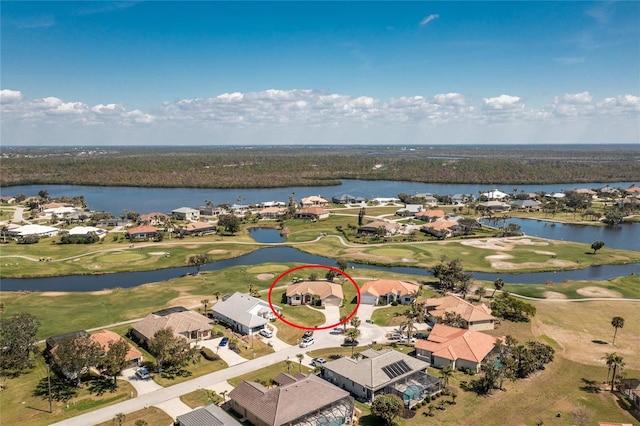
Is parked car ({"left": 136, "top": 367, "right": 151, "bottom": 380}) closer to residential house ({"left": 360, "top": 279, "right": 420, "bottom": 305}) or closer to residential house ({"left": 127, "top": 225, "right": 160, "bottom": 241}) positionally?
residential house ({"left": 360, "top": 279, "right": 420, "bottom": 305})

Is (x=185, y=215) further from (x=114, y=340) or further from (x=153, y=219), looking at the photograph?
(x=114, y=340)

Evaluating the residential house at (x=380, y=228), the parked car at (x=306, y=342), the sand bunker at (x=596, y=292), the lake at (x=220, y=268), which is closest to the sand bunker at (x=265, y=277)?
the lake at (x=220, y=268)

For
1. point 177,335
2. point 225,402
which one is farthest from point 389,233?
point 225,402

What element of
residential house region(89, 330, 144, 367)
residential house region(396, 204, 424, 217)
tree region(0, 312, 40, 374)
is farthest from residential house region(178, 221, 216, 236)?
tree region(0, 312, 40, 374)

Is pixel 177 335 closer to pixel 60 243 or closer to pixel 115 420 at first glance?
pixel 115 420

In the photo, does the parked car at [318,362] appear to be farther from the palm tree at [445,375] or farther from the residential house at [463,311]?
the residential house at [463,311]

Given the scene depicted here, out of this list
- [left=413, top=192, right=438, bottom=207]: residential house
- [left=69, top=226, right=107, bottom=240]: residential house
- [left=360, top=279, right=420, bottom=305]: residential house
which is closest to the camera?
[left=360, top=279, right=420, bottom=305]: residential house

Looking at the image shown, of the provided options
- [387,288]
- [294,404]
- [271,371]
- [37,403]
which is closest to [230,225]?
[387,288]
